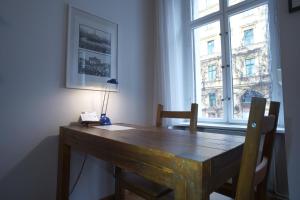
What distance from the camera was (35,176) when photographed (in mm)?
1425

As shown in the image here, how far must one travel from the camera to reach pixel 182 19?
2.46 m

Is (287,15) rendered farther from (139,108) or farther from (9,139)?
(9,139)

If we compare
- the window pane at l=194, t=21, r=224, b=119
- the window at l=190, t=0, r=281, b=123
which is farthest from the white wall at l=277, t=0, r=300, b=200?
the window pane at l=194, t=21, r=224, b=119

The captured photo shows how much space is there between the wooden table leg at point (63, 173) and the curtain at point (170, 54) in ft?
4.06

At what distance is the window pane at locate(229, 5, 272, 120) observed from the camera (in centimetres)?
183

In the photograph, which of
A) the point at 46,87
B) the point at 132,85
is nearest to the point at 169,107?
the point at 132,85

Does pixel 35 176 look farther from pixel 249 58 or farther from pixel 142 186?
pixel 249 58

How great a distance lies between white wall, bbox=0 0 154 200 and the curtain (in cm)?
Result: 69

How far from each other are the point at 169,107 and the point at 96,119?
0.94m

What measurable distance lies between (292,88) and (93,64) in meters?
1.68

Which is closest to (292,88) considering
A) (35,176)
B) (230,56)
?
(230,56)

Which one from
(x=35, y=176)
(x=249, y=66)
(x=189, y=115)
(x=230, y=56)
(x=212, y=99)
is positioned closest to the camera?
(x=35, y=176)

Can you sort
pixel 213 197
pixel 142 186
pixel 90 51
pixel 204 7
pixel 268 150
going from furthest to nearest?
pixel 204 7, pixel 90 51, pixel 142 186, pixel 213 197, pixel 268 150

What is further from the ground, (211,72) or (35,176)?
(211,72)
